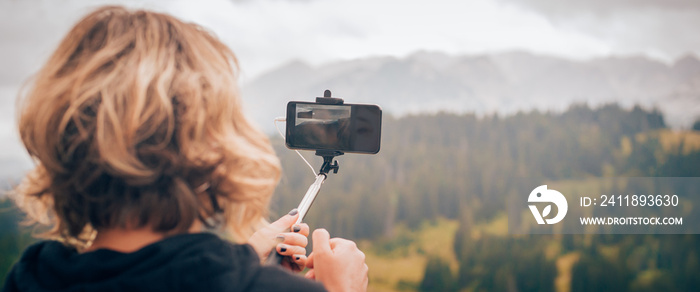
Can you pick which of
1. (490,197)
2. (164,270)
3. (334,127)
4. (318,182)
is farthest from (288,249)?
(490,197)

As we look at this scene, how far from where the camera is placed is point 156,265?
1.91 feet

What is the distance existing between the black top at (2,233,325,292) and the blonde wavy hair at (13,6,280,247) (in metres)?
0.05

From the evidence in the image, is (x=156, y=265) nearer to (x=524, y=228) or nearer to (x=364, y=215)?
(x=364, y=215)

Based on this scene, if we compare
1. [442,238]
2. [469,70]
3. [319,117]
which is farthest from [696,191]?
[319,117]

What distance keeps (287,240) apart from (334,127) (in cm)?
27

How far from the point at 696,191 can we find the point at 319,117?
18572 millimetres

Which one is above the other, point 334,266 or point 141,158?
point 141,158

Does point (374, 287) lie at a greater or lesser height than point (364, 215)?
lesser

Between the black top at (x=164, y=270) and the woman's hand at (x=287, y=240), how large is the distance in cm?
31

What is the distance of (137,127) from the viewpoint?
60 centimetres

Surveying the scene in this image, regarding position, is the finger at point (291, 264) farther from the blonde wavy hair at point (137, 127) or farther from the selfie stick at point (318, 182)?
the blonde wavy hair at point (137, 127)

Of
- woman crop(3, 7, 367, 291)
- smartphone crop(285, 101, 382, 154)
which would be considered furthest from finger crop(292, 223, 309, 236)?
woman crop(3, 7, 367, 291)

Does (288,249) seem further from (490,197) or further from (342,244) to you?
(490,197)

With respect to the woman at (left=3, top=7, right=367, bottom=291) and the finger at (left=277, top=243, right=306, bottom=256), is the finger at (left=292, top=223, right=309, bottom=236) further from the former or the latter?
the woman at (left=3, top=7, right=367, bottom=291)
